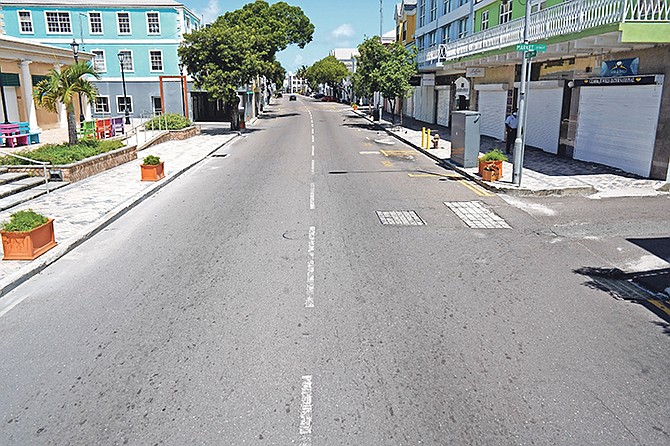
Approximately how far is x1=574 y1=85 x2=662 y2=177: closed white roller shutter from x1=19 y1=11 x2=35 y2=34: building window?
3946cm

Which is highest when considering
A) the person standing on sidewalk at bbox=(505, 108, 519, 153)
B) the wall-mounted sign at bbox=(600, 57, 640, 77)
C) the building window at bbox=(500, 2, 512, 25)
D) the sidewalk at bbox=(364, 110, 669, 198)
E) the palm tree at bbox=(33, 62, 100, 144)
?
the building window at bbox=(500, 2, 512, 25)

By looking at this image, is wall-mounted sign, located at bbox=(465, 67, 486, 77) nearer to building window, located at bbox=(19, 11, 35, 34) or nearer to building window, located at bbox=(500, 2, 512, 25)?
building window, located at bbox=(500, 2, 512, 25)

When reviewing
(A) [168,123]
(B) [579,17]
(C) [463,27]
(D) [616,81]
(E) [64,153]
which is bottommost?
(E) [64,153]

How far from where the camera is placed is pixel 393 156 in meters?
22.7

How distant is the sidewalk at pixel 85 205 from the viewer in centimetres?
816

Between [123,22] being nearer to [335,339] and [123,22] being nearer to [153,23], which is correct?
[153,23]

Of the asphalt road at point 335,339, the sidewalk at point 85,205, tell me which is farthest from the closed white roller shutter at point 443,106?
the asphalt road at point 335,339

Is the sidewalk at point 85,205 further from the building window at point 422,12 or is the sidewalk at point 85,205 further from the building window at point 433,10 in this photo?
the building window at point 422,12

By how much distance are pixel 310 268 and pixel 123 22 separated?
130ft

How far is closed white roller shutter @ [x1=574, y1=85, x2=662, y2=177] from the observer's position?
1503cm

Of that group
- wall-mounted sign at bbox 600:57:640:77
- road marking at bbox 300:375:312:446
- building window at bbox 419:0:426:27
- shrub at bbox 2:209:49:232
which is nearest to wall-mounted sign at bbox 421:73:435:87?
building window at bbox 419:0:426:27

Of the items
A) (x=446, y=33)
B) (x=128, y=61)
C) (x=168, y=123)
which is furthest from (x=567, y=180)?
(x=128, y=61)

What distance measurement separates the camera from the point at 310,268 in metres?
8.16

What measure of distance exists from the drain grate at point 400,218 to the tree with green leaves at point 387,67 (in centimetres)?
2502
